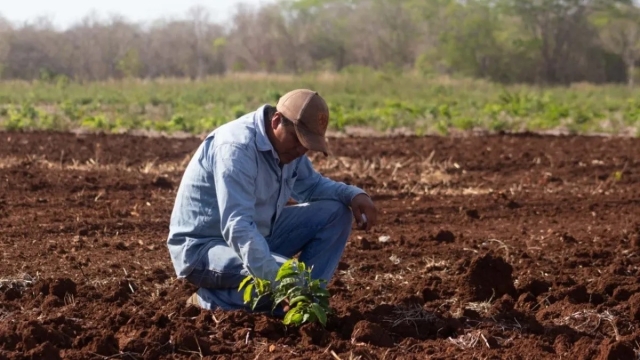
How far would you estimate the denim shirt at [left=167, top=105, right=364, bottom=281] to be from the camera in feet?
16.5

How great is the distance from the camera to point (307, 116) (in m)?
5.16

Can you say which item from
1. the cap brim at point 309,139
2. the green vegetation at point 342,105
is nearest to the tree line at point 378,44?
the green vegetation at point 342,105

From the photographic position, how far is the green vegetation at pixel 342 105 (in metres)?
18.3

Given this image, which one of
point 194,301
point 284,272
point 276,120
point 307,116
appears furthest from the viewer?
point 194,301

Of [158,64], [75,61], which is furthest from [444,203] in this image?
[158,64]

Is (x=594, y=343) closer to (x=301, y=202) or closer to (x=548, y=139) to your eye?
(x=301, y=202)

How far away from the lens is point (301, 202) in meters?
6.14

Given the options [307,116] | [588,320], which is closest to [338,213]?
[307,116]

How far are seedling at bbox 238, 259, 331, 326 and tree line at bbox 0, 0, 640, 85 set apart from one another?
36.7 meters

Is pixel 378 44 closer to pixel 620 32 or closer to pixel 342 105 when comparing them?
pixel 620 32

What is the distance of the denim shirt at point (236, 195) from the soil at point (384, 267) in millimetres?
375

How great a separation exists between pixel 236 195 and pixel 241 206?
6 centimetres

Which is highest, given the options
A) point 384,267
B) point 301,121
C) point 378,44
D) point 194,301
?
point 301,121

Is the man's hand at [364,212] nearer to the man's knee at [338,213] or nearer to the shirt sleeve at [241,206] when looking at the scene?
the man's knee at [338,213]
